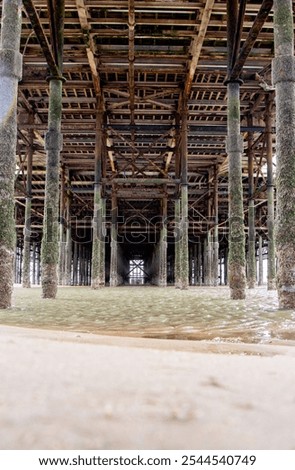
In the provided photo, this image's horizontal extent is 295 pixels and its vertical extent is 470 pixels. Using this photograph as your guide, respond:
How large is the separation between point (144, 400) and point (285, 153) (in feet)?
14.9

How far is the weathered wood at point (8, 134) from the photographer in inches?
191

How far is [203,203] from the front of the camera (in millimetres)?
25375

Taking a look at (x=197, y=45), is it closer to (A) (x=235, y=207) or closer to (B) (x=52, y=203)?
(A) (x=235, y=207)

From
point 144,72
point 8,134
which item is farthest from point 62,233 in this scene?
point 8,134

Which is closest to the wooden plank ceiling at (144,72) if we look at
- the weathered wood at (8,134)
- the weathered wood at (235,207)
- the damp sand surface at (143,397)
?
the weathered wood at (235,207)

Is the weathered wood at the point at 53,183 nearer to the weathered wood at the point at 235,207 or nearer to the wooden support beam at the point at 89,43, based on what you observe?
the wooden support beam at the point at 89,43

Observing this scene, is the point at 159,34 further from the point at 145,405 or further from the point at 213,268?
the point at 213,268

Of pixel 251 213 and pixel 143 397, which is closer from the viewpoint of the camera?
pixel 143 397

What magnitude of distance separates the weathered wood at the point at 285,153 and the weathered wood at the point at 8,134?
3384mm

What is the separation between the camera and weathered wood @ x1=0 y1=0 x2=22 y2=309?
16.0 ft

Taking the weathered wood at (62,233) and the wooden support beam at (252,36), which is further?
the weathered wood at (62,233)

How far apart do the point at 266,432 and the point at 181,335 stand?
5.97 ft

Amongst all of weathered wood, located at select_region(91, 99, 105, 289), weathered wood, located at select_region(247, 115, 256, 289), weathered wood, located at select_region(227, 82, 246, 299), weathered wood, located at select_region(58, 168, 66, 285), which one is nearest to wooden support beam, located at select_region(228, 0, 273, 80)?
weathered wood, located at select_region(227, 82, 246, 299)

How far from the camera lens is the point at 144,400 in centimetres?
96
